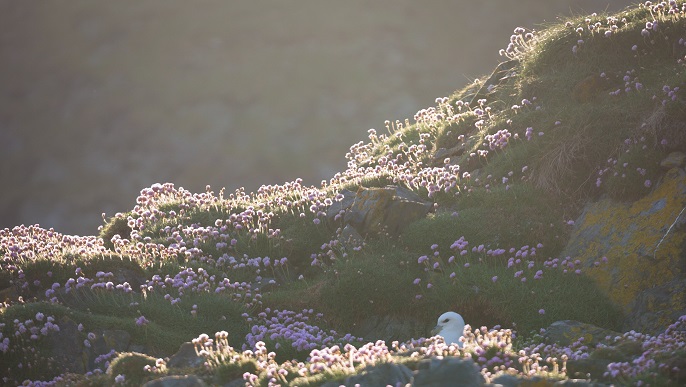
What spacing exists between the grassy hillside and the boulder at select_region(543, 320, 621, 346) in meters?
0.50

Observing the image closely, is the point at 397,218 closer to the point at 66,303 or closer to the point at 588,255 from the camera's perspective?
the point at 588,255

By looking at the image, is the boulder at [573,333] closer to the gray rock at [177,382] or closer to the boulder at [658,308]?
the boulder at [658,308]

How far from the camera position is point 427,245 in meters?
13.9

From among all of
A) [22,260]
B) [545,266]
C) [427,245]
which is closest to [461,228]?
[427,245]

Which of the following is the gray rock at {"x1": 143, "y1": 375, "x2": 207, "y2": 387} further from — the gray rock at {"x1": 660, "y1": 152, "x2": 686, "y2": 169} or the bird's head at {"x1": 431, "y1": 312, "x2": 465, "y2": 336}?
the gray rock at {"x1": 660, "y1": 152, "x2": 686, "y2": 169}

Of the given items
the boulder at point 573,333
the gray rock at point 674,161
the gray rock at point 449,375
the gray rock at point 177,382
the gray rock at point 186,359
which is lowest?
the gray rock at point 449,375

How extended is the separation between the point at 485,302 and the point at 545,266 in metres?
1.42

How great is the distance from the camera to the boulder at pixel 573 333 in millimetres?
9891

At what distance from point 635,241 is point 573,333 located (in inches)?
115

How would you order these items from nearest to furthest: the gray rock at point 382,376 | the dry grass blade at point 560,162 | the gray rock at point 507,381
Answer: the gray rock at point 507,381 → the gray rock at point 382,376 → the dry grass blade at point 560,162

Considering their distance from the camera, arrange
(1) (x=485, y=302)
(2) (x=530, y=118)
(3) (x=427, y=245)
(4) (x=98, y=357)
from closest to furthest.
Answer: (4) (x=98, y=357) → (1) (x=485, y=302) → (3) (x=427, y=245) → (2) (x=530, y=118)

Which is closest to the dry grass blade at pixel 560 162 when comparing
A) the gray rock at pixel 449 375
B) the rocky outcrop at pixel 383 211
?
the rocky outcrop at pixel 383 211

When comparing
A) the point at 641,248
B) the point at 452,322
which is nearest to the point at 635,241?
the point at 641,248

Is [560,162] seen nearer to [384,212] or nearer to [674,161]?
[674,161]
